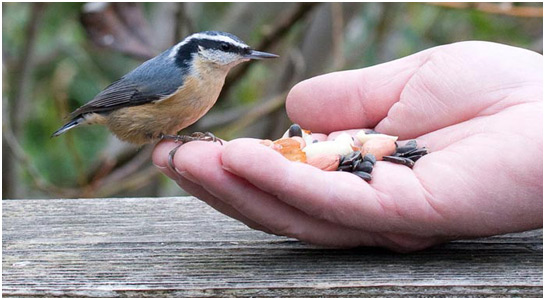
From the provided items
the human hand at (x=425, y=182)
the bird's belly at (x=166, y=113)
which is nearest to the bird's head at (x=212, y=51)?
the bird's belly at (x=166, y=113)

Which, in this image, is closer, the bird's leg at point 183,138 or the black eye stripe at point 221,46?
the bird's leg at point 183,138

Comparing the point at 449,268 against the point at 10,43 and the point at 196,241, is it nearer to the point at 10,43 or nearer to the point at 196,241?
the point at 196,241

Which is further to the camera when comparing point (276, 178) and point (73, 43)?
point (73, 43)

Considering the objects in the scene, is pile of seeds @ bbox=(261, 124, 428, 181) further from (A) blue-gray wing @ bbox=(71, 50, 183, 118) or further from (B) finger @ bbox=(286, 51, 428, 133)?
(A) blue-gray wing @ bbox=(71, 50, 183, 118)

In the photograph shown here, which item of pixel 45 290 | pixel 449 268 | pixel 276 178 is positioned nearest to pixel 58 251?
pixel 45 290

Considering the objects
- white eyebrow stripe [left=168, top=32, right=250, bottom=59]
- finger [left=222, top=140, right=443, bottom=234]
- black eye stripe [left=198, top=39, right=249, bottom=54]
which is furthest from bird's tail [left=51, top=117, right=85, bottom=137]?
finger [left=222, top=140, right=443, bottom=234]

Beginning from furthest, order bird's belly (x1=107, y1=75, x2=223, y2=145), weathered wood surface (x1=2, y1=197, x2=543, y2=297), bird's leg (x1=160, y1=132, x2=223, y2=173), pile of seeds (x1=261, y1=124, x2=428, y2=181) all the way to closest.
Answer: bird's belly (x1=107, y1=75, x2=223, y2=145)
pile of seeds (x1=261, y1=124, x2=428, y2=181)
bird's leg (x1=160, y1=132, x2=223, y2=173)
weathered wood surface (x1=2, y1=197, x2=543, y2=297)

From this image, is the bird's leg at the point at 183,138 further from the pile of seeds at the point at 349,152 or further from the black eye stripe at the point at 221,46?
the black eye stripe at the point at 221,46
